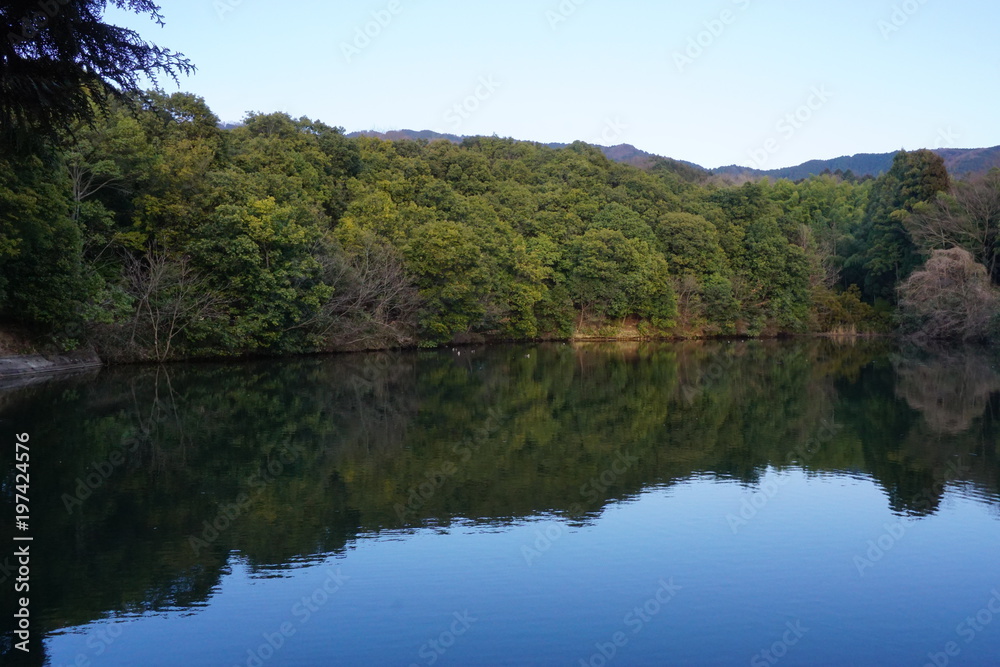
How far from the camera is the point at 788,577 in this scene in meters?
9.76

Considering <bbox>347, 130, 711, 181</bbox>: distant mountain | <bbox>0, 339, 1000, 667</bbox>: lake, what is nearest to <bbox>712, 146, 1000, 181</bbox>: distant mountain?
<bbox>347, 130, 711, 181</bbox>: distant mountain

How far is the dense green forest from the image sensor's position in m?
30.2

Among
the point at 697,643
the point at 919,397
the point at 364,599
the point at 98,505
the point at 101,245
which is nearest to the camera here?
the point at 697,643

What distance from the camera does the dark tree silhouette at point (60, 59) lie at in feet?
31.1

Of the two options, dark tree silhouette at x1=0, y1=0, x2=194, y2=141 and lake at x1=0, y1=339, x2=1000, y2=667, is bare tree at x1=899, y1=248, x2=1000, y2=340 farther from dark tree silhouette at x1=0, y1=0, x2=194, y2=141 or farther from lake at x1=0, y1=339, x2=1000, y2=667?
dark tree silhouette at x1=0, y1=0, x2=194, y2=141

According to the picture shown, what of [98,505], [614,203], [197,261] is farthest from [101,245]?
[614,203]

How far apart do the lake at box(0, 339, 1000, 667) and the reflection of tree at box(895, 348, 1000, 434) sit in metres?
0.26

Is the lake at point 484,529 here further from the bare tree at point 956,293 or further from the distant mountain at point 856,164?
the distant mountain at point 856,164

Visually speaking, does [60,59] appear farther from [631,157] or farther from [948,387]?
[631,157]

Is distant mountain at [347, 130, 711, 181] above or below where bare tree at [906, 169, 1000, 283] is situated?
above

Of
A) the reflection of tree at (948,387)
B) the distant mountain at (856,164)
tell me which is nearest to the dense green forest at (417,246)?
the reflection of tree at (948,387)

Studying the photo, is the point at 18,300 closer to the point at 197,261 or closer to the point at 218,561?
the point at 197,261

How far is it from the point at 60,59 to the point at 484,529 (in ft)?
26.8

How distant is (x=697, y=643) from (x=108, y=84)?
9.56 meters
